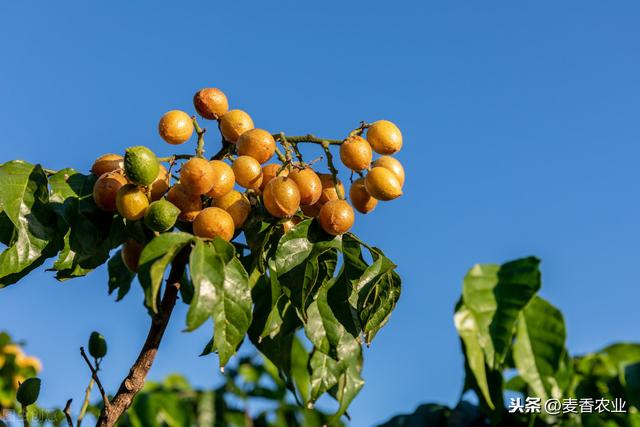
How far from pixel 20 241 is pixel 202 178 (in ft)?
1.62

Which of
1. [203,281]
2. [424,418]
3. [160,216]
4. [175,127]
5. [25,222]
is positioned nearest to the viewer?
[203,281]

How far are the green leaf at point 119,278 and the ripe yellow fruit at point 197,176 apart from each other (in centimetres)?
67

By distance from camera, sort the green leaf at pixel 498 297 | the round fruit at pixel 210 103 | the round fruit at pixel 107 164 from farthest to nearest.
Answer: the round fruit at pixel 210 103, the round fruit at pixel 107 164, the green leaf at pixel 498 297

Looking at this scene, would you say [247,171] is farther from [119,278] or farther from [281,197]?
[119,278]

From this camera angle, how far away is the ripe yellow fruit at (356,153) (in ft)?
6.46

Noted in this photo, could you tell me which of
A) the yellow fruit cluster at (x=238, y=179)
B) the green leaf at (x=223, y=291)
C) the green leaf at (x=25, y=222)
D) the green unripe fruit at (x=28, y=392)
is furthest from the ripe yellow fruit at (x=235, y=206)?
the green unripe fruit at (x=28, y=392)

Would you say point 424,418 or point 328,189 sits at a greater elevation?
point 328,189

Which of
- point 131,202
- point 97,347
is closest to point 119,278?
point 97,347

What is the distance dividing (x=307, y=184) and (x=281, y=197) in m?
0.13

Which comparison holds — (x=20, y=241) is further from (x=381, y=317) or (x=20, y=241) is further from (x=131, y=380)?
(x=381, y=317)

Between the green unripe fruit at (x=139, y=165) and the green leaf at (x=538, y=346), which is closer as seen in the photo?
the green unripe fruit at (x=139, y=165)

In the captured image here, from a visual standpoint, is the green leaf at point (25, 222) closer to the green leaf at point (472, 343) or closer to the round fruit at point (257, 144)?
the round fruit at point (257, 144)

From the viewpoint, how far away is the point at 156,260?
1.56 m

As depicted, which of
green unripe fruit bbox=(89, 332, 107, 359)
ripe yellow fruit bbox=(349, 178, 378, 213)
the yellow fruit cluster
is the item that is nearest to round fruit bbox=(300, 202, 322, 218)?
the yellow fruit cluster
